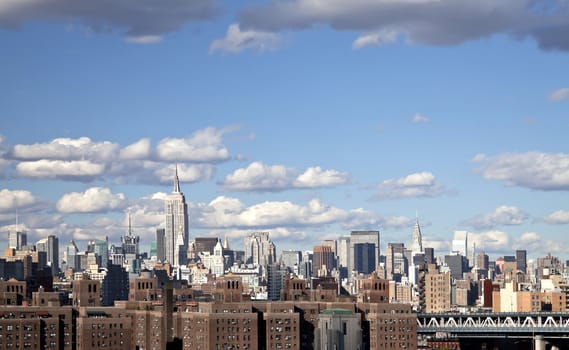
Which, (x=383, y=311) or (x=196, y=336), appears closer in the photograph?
(x=196, y=336)

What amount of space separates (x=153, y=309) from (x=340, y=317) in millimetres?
27351

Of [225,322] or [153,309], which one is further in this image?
[153,309]

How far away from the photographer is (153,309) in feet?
655

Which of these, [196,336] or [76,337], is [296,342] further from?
[76,337]

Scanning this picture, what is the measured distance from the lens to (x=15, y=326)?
178500mm

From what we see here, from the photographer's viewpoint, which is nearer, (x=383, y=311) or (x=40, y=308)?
(x=40, y=308)

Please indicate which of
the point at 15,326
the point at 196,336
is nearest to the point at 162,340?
the point at 196,336

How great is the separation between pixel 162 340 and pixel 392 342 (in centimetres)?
2728

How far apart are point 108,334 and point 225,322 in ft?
43.6

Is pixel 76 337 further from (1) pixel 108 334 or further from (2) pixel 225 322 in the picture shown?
(2) pixel 225 322

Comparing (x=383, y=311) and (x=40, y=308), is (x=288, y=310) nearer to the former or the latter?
(x=383, y=311)

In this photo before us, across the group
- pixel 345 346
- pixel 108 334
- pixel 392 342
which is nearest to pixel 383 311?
pixel 392 342

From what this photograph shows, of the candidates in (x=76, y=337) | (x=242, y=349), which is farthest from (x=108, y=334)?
(x=242, y=349)

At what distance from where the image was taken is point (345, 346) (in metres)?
179
